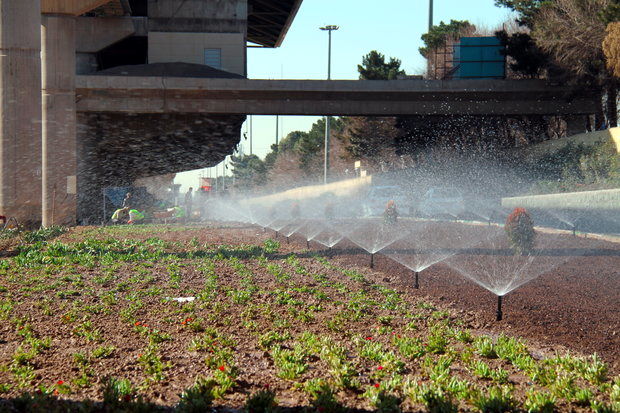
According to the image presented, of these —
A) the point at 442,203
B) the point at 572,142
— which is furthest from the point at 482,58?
the point at 442,203

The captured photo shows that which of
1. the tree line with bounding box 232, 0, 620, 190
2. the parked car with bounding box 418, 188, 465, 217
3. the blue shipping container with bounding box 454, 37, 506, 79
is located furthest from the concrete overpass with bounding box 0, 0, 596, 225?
the parked car with bounding box 418, 188, 465, 217

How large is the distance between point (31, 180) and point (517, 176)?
1026 inches

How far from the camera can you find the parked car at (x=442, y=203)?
37.2 m

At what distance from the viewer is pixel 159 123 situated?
51469 millimetres

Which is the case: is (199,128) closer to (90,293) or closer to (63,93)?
(63,93)

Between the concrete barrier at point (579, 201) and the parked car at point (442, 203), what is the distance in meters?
3.86

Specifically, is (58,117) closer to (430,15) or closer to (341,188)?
(341,188)

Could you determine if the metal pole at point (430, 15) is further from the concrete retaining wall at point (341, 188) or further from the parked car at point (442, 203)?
the parked car at point (442, 203)

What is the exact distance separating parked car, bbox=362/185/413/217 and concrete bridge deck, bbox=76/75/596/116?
4.89m

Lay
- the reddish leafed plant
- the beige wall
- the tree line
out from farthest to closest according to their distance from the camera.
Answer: the beige wall → the tree line → the reddish leafed plant

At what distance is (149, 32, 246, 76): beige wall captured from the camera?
2074 inches

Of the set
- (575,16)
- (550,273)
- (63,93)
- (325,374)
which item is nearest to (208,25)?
(63,93)

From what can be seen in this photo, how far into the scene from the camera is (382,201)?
4278 cm

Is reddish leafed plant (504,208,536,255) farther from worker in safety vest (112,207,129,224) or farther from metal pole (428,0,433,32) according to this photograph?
metal pole (428,0,433,32)
